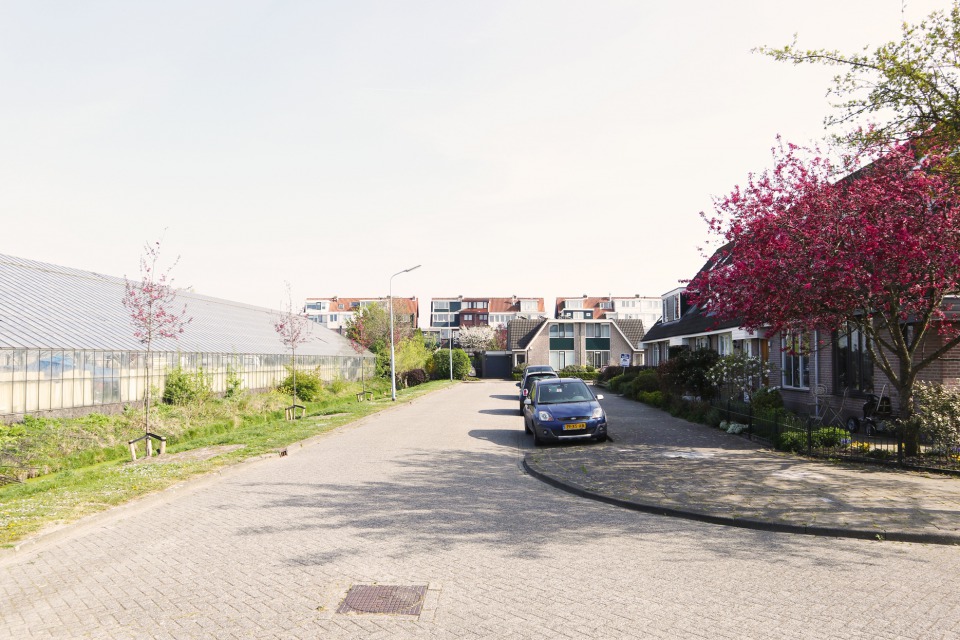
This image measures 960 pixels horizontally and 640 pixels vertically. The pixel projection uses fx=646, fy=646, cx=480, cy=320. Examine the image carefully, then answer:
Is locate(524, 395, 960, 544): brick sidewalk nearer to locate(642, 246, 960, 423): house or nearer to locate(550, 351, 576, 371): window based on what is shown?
locate(642, 246, 960, 423): house

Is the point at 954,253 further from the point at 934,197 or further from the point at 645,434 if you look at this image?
the point at 645,434

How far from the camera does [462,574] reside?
5.84 m

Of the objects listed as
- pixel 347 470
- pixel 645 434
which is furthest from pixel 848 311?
pixel 347 470

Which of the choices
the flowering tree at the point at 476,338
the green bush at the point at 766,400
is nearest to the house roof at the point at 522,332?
the flowering tree at the point at 476,338

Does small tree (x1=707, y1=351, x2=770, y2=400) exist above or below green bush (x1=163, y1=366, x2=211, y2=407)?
above

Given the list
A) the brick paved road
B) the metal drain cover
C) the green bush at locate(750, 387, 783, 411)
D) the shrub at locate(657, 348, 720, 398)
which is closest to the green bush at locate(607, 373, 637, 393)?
the shrub at locate(657, 348, 720, 398)

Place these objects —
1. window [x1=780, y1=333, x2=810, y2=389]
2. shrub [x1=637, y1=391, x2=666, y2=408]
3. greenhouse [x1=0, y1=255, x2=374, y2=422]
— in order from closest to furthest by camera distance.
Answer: greenhouse [x1=0, y1=255, x2=374, y2=422], window [x1=780, y1=333, x2=810, y2=389], shrub [x1=637, y1=391, x2=666, y2=408]

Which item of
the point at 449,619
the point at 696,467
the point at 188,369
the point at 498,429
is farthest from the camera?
the point at 188,369

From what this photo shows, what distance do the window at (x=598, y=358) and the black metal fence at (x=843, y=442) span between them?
4801 centimetres

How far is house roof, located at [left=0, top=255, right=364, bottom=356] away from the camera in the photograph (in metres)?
20.5

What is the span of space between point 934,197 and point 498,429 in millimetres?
12095

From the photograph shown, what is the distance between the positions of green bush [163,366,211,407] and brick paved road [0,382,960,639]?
Answer: 16.2 metres

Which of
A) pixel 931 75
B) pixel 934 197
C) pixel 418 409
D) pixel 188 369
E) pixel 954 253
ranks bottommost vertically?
pixel 418 409

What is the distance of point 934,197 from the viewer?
33.4ft
